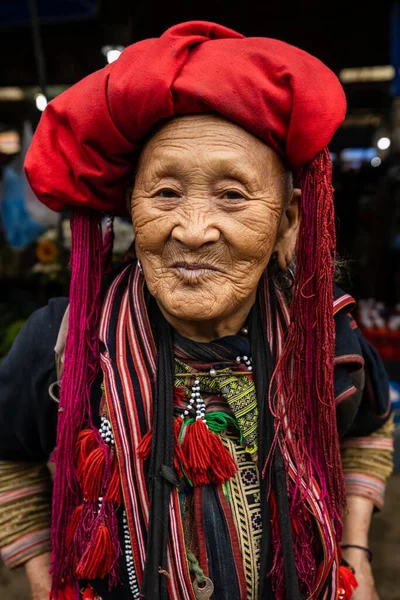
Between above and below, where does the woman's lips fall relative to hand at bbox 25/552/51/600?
above

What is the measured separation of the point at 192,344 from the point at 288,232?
351mm

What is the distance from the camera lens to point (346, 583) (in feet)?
4.72

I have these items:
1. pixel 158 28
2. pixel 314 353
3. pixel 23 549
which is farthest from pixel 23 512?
pixel 158 28

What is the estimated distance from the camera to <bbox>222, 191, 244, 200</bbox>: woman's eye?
3.87ft

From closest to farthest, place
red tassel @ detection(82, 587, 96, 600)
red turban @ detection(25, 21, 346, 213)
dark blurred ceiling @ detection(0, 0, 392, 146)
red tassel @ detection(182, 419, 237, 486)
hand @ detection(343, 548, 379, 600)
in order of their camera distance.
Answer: red turban @ detection(25, 21, 346, 213)
red tassel @ detection(182, 419, 237, 486)
red tassel @ detection(82, 587, 96, 600)
hand @ detection(343, 548, 379, 600)
dark blurred ceiling @ detection(0, 0, 392, 146)

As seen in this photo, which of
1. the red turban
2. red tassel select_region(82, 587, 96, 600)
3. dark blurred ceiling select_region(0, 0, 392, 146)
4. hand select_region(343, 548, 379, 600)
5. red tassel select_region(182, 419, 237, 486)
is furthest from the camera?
dark blurred ceiling select_region(0, 0, 392, 146)

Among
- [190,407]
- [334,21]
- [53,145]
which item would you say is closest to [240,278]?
[190,407]

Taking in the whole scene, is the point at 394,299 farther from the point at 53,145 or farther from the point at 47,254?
the point at 53,145

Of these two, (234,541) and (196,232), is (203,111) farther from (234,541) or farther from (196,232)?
(234,541)

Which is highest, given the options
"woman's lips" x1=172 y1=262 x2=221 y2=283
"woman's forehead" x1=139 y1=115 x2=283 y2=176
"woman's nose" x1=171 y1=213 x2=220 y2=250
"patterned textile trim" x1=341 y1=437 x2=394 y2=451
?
"woman's forehead" x1=139 y1=115 x2=283 y2=176

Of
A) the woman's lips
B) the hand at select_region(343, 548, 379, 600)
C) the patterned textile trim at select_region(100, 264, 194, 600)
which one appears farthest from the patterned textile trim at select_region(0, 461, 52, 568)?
the hand at select_region(343, 548, 379, 600)

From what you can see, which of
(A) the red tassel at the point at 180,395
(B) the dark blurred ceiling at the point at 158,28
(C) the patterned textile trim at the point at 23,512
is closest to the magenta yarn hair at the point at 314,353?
(A) the red tassel at the point at 180,395

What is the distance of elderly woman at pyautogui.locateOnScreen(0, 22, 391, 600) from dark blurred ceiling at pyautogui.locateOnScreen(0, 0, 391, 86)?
2.41 m

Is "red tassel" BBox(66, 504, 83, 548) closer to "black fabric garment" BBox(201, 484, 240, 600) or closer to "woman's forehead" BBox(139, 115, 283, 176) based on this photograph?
"black fabric garment" BBox(201, 484, 240, 600)
